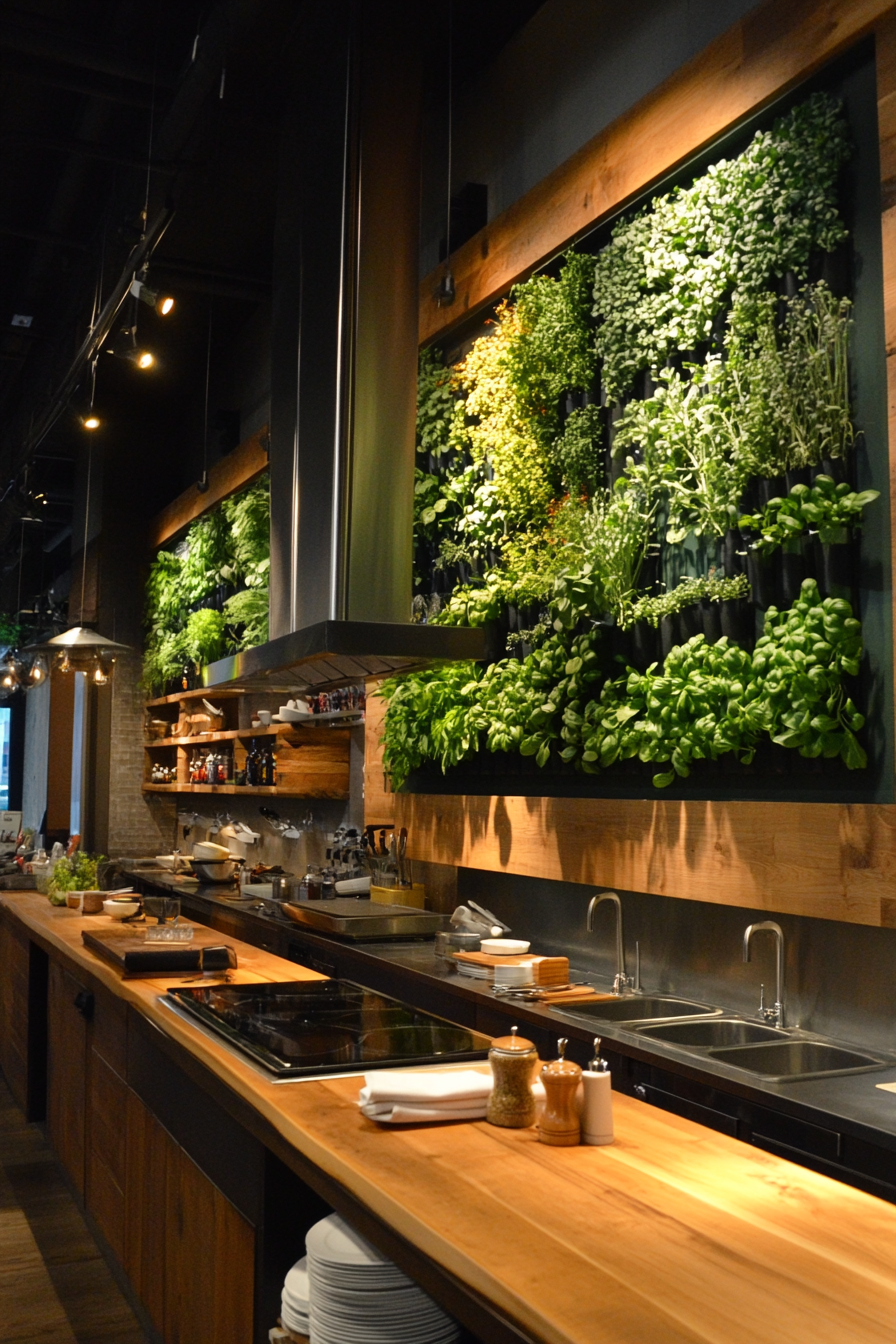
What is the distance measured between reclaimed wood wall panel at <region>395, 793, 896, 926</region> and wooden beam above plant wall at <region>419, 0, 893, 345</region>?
81.5 inches

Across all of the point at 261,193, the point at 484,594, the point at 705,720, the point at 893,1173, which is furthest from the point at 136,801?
the point at 893,1173

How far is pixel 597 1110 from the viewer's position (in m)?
2.10

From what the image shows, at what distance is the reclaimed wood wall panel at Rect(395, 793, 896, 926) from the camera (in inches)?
118

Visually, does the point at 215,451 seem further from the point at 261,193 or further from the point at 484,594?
the point at 484,594

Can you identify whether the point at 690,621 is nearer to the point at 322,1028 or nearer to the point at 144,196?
the point at 322,1028

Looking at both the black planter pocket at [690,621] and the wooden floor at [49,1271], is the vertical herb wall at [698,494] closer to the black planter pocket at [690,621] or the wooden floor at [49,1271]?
the black planter pocket at [690,621]

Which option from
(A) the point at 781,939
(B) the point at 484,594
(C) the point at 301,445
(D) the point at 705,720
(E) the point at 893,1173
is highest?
(C) the point at 301,445

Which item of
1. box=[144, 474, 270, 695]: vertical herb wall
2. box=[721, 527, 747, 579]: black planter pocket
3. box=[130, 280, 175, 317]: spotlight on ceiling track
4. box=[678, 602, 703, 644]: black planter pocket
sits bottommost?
box=[678, 602, 703, 644]: black planter pocket

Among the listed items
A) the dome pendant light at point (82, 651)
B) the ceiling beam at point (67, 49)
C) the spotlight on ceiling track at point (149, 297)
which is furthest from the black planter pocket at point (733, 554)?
the dome pendant light at point (82, 651)

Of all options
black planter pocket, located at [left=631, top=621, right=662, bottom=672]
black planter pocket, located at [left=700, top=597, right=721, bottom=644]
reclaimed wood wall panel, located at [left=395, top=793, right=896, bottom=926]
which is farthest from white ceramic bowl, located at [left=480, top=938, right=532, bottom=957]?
black planter pocket, located at [left=700, top=597, right=721, bottom=644]

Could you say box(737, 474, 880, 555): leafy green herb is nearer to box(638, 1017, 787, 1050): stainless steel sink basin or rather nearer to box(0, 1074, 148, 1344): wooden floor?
box(638, 1017, 787, 1050): stainless steel sink basin

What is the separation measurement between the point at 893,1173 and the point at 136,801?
9.15 metres

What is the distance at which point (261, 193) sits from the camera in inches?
271

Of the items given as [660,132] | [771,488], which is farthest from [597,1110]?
[660,132]
